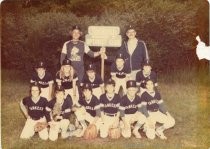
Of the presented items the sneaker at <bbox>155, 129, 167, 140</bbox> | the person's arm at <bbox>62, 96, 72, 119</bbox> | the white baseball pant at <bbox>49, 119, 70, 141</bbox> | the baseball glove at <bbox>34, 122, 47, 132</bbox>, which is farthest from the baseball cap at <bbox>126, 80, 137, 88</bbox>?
the baseball glove at <bbox>34, 122, 47, 132</bbox>

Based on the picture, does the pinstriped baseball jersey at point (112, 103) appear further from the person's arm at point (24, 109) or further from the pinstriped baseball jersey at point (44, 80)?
the person's arm at point (24, 109)

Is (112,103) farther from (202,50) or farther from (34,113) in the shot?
(202,50)

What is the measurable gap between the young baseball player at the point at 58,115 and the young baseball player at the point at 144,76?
2.71 ft

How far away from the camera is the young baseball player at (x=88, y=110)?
4.09 m

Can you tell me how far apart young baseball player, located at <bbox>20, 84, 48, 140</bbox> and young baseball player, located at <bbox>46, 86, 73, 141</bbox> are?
63 millimetres

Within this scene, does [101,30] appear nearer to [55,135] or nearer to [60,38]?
[60,38]

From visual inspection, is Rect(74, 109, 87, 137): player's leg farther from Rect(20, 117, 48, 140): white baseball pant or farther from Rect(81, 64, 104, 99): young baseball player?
Rect(20, 117, 48, 140): white baseball pant

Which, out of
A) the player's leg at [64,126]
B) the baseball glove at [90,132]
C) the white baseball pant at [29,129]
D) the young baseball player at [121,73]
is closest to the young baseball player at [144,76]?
the young baseball player at [121,73]

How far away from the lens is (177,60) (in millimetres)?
4289

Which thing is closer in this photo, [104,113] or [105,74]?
[104,113]

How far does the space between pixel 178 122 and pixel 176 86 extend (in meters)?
0.41

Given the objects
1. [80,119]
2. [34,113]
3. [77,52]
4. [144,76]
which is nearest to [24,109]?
[34,113]

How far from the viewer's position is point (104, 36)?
4.16 metres

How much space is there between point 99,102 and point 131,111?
0.36 m
